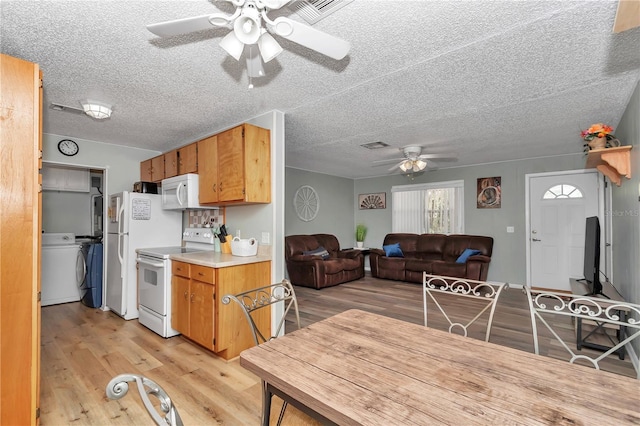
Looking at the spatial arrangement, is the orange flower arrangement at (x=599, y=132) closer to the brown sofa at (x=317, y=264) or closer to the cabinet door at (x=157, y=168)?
the brown sofa at (x=317, y=264)

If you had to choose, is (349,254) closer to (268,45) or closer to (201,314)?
(201,314)

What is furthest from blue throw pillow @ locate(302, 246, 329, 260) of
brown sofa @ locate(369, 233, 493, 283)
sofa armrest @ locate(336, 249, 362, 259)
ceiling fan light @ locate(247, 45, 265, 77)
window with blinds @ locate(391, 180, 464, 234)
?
ceiling fan light @ locate(247, 45, 265, 77)

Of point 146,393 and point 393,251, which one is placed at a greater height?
point 146,393

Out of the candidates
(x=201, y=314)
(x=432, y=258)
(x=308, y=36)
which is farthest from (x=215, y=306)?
(x=432, y=258)

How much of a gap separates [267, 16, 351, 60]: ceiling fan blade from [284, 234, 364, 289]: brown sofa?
4.28m

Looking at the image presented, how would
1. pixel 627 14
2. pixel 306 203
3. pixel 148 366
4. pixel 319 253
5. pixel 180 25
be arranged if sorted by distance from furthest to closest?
pixel 306 203 < pixel 319 253 < pixel 148 366 < pixel 180 25 < pixel 627 14

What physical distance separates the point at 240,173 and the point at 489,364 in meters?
2.46

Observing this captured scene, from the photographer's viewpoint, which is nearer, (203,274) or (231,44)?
(231,44)

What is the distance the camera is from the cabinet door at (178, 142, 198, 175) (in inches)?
139

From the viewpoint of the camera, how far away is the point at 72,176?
5.29 metres

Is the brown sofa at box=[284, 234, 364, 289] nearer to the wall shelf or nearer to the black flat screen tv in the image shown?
the black flat screen tv

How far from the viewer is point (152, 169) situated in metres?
4.26

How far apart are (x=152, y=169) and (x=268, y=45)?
11.4 feet

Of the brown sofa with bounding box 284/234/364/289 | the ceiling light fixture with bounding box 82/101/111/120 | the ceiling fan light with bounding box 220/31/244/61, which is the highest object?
the ceiling light fixture with bounding box 82/101/111/120
